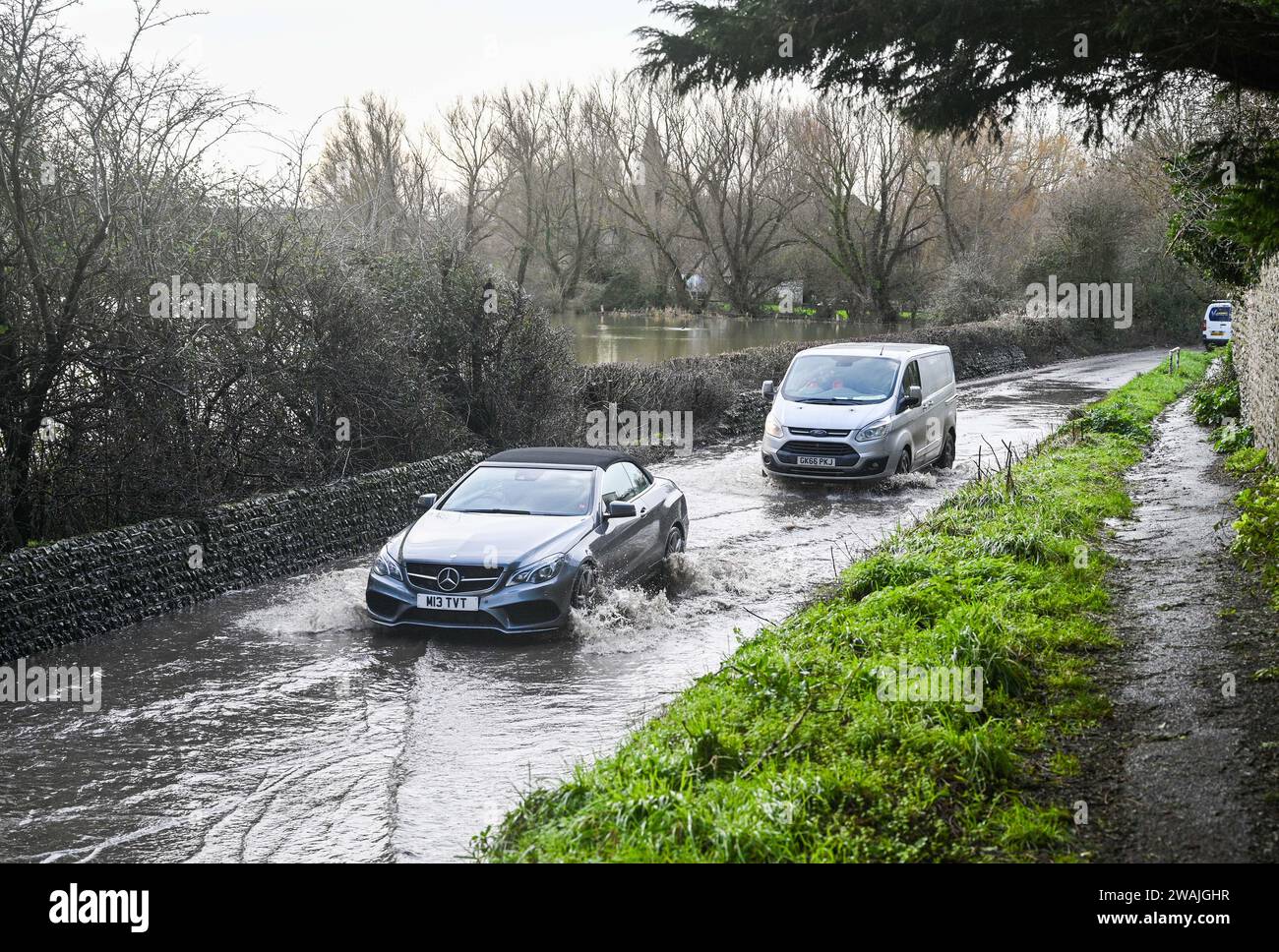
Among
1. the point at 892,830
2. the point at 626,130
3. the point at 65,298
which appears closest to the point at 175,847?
the point at 892,830

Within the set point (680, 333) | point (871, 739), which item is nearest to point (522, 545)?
point (871, 739)

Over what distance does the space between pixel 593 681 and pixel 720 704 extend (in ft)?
7.39

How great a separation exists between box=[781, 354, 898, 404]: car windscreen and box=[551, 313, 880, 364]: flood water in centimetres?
1855

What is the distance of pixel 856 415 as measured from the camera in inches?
750

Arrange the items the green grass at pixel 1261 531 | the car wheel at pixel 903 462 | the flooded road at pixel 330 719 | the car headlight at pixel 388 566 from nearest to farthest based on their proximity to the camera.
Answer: the flooded road at pixel 330 719 → the green grass at pixel 1261 531 → the car headlight at pixel 388 566 → the car wheel at pixel 903 462

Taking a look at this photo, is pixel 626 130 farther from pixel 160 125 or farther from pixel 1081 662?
pixel 1081 662

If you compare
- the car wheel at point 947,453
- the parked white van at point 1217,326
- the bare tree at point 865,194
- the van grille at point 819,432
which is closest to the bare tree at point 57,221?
the van grille at point 819,432

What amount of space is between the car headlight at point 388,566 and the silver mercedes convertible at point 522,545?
0.01 m

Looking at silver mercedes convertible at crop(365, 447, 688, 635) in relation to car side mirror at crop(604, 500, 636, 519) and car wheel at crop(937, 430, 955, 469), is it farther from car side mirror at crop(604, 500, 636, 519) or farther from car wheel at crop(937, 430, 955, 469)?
car wheel at crop(937, 430, 955, 469)

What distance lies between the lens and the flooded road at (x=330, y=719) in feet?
22.6

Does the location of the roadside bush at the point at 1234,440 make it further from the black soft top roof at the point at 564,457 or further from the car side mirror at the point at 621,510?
the car side mirror at the point at 621,510

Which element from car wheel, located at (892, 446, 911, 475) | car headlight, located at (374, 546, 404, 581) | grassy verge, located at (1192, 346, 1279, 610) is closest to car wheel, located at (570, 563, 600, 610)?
car headlight, located at (374, 546, 404, 581)

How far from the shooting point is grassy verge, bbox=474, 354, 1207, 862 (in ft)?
18.1

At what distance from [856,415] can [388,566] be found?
10.2 meters
